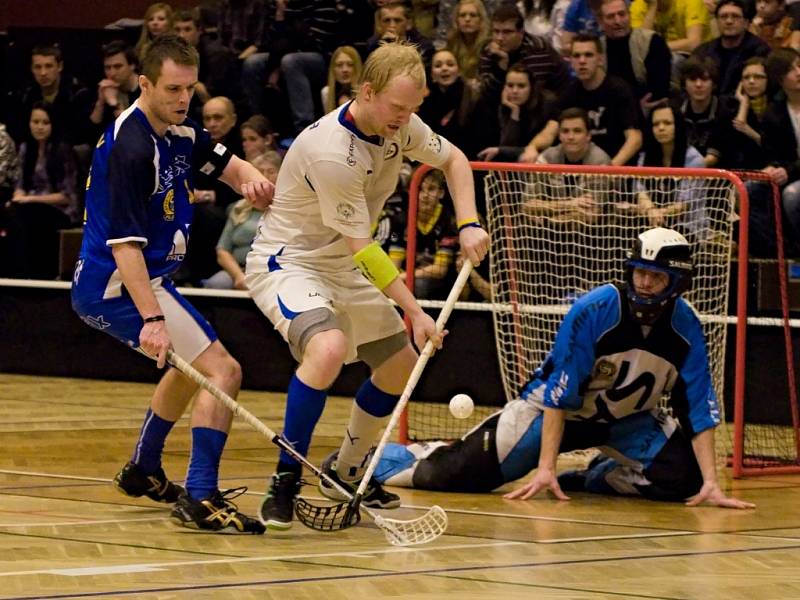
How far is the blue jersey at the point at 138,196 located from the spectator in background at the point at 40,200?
6.12m

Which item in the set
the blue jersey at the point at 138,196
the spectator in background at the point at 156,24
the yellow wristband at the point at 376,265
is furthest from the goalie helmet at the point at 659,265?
the spectator in background at the point at 156,24

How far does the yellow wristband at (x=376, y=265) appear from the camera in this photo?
17.8ft

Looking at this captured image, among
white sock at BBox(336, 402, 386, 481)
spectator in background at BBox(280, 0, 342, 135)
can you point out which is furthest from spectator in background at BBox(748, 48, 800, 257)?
white sock at BBox(336, 402, 386, 481)

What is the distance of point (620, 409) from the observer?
6660 mm

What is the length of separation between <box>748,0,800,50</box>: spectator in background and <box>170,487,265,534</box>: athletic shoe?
603 cm

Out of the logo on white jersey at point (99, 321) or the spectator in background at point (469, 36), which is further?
the spectator in background at point (469, 36)

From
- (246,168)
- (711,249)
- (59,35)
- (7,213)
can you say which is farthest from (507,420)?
(59,35)

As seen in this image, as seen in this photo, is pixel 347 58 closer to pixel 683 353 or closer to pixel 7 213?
pixel 7 213

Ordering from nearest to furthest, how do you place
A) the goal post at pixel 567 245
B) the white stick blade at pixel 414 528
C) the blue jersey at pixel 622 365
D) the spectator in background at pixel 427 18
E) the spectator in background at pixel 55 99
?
the white stick blade at pixel 414 528
the blue jersey at pixel 622 365
the goal post at pixel 567 245
the spectator in background at pixel 427 18
the spectator in background at pixel 55 99

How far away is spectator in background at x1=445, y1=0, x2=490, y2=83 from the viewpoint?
1094 cm

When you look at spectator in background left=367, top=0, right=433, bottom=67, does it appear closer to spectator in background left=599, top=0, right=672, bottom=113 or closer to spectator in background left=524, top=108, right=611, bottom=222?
spectator in background left=599, top=0, right=672, bottom=113

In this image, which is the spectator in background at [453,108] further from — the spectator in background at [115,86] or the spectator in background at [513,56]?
the spectator in background at [115,86]

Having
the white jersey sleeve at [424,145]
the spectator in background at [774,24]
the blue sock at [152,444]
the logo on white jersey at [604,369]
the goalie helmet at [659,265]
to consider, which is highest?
the spectator in background at [774,24]

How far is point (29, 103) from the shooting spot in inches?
493
